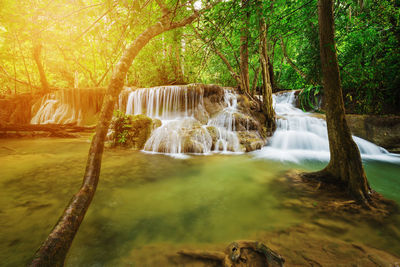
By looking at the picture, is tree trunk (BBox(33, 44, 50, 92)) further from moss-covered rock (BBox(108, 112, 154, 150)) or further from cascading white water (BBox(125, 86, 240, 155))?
moss-covered rock (BBox(108, 112, 154, 150))

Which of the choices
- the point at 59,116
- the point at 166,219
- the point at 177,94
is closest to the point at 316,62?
the point at 166,219

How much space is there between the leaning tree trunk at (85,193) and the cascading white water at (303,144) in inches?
228

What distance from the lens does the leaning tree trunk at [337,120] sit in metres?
2.64

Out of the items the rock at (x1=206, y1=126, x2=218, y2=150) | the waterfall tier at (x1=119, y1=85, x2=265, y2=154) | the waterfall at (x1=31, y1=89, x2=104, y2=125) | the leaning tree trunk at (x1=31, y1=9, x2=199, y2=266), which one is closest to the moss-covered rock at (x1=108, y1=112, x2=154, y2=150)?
the waterfall tier at (x1=119, y1=85, x2=265, y2=154)

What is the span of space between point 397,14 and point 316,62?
4.55 m

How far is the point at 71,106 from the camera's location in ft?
42.0

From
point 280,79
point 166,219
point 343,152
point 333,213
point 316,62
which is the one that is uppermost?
point 280,79

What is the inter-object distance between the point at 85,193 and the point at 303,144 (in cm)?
846

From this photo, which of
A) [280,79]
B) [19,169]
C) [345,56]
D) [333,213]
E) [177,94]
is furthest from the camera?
[280,79]

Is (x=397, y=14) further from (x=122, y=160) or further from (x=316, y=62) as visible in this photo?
(x=122, y=160)

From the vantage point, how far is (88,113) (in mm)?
12688

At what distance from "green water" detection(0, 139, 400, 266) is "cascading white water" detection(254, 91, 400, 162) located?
128 centimetres

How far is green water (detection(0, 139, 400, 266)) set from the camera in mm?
1899

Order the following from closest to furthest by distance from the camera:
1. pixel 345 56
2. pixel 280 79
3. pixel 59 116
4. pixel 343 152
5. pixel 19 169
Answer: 1. pixel 343 152
2. pixel 19 169
3. pixel 345 56
4. pixel 59 116
5. pixel 280 79
